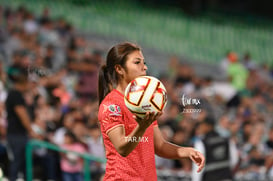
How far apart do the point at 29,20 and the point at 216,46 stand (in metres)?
9.84

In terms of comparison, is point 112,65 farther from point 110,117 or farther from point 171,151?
point 171,151

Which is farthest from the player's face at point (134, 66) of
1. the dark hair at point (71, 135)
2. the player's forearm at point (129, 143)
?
the dark hair at point (71, 135)

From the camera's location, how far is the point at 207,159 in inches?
336

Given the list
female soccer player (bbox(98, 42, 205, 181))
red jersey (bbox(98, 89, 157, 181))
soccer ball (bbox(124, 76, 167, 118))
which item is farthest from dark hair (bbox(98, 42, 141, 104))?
soccer ball (bbox(124, 76, 167, 118))

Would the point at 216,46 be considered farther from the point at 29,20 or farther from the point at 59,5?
the point at 29,20

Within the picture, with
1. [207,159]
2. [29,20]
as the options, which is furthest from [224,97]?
[207,159]

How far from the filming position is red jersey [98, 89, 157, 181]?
387cm

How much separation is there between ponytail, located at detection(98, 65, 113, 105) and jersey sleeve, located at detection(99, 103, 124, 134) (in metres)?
0.28

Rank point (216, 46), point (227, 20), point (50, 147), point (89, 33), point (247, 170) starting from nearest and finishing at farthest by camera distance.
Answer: point (50, 147), point (247, 170), point (89, 33), point (216, 46), point (227, 20)

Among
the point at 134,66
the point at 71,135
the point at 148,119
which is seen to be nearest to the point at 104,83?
the point at 134,66

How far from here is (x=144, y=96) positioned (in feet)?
12.0

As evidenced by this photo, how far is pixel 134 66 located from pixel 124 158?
0.61 meters

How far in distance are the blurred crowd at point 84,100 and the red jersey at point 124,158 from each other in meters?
0.55

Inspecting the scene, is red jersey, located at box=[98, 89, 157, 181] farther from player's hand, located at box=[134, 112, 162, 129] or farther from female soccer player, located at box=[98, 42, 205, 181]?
player's hand, located at box=[134, 112, 162, 129]
